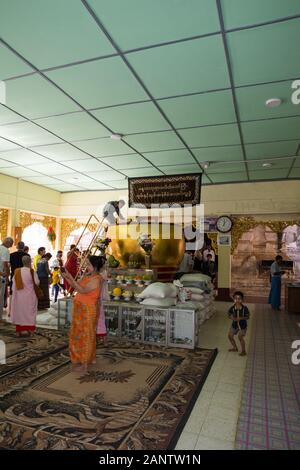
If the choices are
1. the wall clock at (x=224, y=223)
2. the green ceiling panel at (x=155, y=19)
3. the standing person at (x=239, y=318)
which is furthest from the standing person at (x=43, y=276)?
the green ceiling panel at (x=155, y=19)

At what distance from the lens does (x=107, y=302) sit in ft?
16.9

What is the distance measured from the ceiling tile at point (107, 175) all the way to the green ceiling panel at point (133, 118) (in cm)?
272

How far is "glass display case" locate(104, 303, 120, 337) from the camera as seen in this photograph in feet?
16.7

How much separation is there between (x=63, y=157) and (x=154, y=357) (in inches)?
183

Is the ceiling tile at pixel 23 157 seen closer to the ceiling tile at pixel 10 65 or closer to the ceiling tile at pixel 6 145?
the ceiling tile at pixel 6 145

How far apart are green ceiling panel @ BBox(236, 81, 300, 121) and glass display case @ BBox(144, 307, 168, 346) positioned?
319cm

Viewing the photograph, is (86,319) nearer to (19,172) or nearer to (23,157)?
(23,157)

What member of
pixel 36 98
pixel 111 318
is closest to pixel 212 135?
pixel 36 98

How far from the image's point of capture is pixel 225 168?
23.8 feet

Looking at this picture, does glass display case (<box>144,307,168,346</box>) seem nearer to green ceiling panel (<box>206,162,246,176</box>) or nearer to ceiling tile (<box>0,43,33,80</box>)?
ceiling tile (<box>0,43,33,80</box>)

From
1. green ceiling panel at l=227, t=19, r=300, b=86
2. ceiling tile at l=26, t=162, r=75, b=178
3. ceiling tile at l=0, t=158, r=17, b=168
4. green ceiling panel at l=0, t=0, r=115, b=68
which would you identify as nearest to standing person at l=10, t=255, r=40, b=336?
ceiling tile at l=26, t=162, r=75, b=178

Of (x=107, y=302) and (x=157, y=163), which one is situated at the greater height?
(x=157, y=163)
